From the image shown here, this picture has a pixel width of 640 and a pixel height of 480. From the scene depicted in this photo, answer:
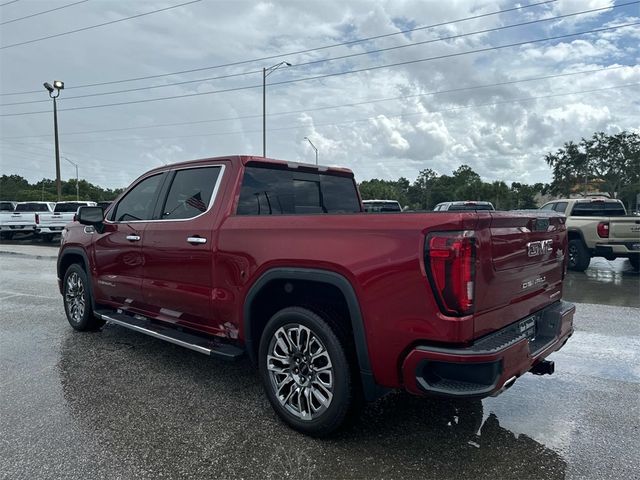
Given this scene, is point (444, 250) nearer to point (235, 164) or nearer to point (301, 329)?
point (301, 329)

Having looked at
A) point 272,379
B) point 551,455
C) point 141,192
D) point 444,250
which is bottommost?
point 551,455

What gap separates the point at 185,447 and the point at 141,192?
2743mm

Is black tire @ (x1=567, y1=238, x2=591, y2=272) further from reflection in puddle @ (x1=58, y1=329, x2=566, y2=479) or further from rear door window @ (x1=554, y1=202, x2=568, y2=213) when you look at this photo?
reflection in puddle @ (x1=58, y1=329, x2=566, y2=479)

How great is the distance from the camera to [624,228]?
10492mm

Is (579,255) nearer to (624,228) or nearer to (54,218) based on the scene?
(624,228)

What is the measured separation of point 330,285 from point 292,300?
52 centimetres

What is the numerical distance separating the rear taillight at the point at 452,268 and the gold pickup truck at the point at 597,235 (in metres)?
9.73

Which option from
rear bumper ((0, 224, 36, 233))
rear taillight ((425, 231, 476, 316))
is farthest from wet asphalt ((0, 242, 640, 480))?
rear bumper ((0, 224, 36, 233))

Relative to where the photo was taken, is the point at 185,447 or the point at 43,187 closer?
the point at 185,447

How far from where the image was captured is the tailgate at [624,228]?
10375 mm

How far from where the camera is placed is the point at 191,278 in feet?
13.1

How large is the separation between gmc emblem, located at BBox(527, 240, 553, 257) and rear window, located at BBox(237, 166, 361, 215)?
1.88 m

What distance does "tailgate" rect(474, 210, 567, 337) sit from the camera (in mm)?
2676

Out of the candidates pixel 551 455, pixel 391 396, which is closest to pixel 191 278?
pixel 391 396
